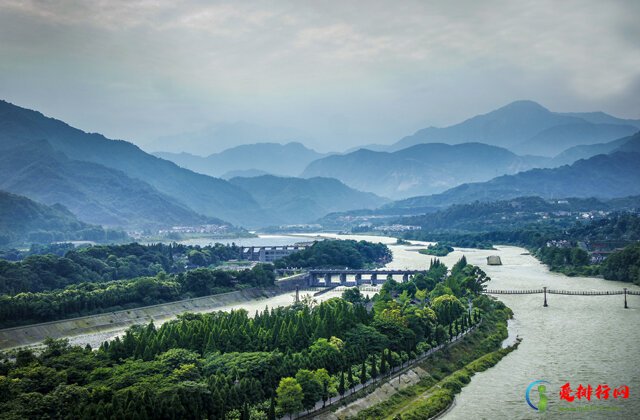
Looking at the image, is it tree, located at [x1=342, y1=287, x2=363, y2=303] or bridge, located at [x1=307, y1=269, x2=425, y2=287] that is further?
bridge, located at [x1=307, y1=269, x2=425, y2=287]

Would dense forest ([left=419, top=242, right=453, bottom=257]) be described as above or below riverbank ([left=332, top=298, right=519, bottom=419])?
above

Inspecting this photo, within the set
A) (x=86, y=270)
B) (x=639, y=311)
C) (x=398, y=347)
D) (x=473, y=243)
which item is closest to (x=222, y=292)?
(x=86, y=270)

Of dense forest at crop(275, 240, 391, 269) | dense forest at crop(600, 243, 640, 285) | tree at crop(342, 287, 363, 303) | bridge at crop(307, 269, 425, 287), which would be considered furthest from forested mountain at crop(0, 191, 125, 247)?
dense forest at crop(600, 243, 640, 285)

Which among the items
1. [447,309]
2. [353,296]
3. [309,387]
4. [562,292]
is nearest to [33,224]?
[353,296]

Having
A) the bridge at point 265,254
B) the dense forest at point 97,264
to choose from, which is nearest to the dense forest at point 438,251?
the bridge at point 265,254

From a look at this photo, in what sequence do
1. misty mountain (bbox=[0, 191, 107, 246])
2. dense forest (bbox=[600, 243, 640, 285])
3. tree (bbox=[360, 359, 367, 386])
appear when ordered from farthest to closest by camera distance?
misty mountain (bbox=[0, 191, 107, 246]) → dense forest (bbox=[600, 243, 640, 285]) → tree (bbox=[360, 359, 367, 386])

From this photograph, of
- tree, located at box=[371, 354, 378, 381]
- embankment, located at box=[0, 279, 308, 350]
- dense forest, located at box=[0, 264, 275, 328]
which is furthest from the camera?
dense forest, located at box=[0, 264, 275, 328]

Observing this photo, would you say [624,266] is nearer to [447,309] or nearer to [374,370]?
[447,309]

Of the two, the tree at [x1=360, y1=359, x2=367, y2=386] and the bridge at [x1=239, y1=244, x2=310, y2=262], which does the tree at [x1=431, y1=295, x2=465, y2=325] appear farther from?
A: the bridge at [x1=239, y1=244, x2=310, y2=262]
